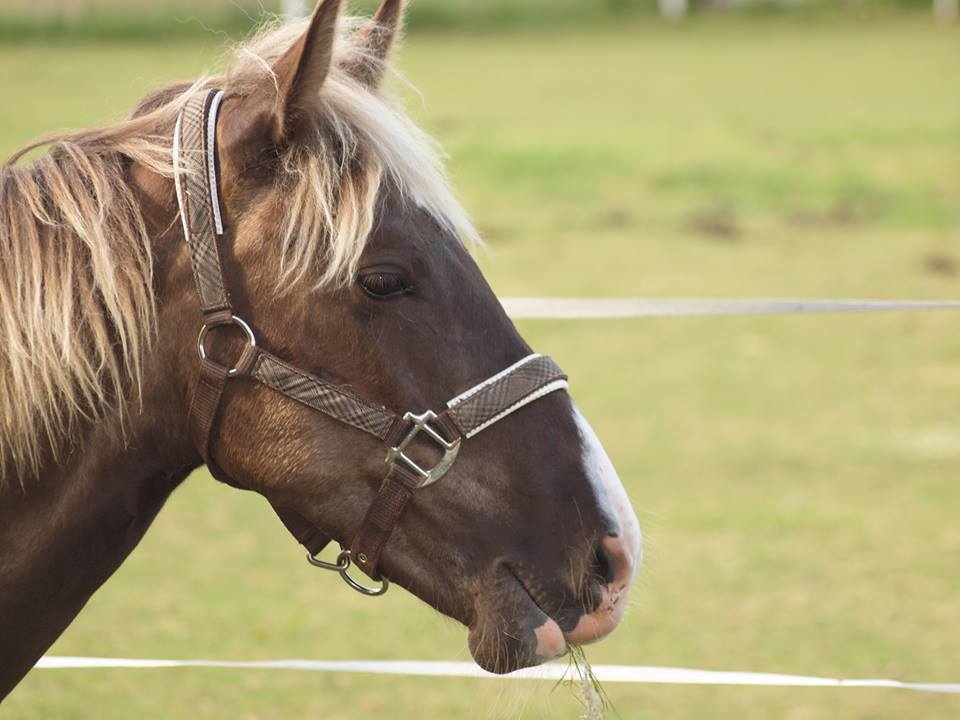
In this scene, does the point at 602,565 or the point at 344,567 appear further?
the point at 344,567

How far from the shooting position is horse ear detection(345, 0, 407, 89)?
217cm

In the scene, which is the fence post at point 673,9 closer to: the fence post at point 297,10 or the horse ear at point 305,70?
the fence post at point 297,10

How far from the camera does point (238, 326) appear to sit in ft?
6.27

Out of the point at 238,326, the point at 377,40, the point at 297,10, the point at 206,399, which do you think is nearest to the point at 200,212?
the point at 238,326

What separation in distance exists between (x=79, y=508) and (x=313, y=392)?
432 millimetres

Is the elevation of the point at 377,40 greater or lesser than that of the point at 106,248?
greater

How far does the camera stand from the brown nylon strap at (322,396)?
190 centimetres

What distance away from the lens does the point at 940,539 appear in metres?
5.95

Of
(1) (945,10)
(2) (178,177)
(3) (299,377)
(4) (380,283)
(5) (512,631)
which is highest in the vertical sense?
(2) (178,177)

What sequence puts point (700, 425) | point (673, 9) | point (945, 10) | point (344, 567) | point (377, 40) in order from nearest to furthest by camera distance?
point (344, 567)
point (377, 40)
point (700, 425)
point (945, 10)
point (673, 9)

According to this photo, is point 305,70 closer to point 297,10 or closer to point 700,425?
point 297,10

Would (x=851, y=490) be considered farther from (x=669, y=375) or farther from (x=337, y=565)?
(x=337, y=565)

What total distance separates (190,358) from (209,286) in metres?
0.12

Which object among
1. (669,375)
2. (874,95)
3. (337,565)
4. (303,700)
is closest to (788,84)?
(874,95)
